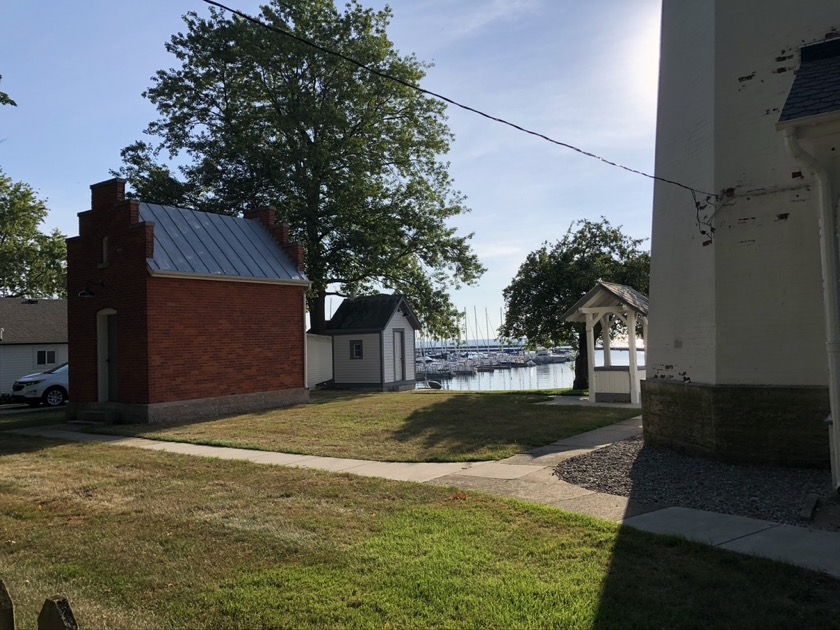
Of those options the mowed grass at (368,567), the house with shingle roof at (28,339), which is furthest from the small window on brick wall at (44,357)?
the mowed grass at (368,567)

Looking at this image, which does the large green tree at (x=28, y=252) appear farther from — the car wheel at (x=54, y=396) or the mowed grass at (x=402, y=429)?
the mowed grass at (x=402, y=429)

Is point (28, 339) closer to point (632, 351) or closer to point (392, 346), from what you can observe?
point (392, 346)

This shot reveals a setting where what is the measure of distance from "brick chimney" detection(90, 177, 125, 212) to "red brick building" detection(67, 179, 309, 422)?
0.03 m

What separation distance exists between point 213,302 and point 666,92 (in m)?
12.8

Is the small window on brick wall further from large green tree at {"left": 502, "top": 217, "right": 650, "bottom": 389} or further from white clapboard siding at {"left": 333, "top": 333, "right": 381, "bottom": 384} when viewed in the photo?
large green tree at {"left": 502, "top": 217, "right": 650, "bottom": 389}

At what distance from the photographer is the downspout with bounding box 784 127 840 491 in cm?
683

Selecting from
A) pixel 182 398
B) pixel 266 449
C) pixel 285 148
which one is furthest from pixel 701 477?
pixel 285 148

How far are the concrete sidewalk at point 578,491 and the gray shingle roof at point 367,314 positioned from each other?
16.4m

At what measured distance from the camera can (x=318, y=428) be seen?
45.3 ft

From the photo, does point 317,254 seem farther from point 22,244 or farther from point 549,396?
point 22,244

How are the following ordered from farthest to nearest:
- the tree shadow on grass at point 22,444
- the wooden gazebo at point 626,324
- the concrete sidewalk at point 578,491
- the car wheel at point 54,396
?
1. the car wheel at point 54,396
2. the wooden gazebo at point 626,324
3. the tree shadow on grass at point 22,444
4. the concrete sidewalk at point 578,491

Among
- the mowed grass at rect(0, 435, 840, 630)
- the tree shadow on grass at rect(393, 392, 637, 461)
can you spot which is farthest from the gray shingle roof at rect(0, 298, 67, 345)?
the mowed grass at rect(0, 435, 840, 630)

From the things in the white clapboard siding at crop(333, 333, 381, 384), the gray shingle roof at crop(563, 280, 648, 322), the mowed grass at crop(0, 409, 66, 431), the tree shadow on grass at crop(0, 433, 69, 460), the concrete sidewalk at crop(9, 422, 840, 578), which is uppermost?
the gray shingle roof at crop(563, 280, 648, 322)

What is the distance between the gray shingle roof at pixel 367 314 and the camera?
95.5 feet
